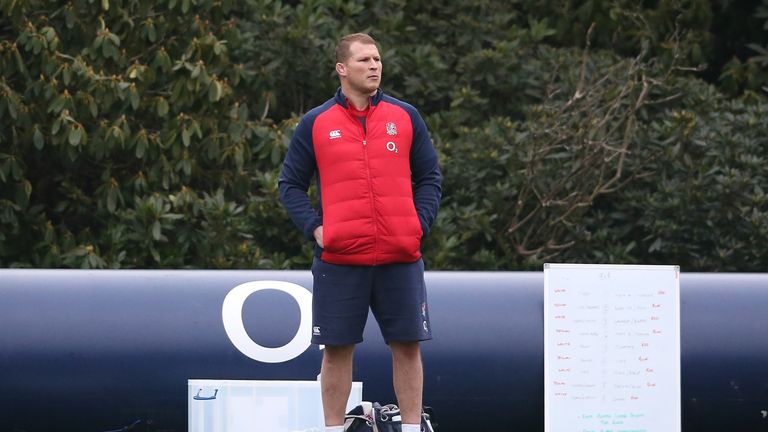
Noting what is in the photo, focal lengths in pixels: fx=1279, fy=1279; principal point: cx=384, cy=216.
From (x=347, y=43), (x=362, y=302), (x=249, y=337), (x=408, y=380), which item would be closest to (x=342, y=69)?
(x=347, y=43)

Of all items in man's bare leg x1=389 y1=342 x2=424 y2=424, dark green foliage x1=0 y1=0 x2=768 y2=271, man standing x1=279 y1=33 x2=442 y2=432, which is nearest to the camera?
man standing x1=279 y1=33 x2=442 y2=432

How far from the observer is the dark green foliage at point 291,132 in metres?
7.34

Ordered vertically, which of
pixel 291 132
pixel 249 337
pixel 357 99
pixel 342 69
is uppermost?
pixel 291 132

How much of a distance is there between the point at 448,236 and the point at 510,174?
61 cm

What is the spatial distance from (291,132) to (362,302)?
11.5ft

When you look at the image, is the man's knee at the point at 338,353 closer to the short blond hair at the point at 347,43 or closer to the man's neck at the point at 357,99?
the man's neck at the point at 357,99

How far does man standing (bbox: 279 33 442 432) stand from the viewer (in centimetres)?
416

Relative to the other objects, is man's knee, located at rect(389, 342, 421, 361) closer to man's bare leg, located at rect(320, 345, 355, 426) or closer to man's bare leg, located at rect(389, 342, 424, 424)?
man's bare leg, located at rect(389, 342, 424, 424)

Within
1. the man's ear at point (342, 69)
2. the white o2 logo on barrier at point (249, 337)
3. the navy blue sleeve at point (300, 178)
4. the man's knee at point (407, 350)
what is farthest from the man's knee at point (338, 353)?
the man's ear at point (342, 69)

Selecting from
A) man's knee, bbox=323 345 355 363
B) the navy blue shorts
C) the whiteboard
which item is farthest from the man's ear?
the whiteboard

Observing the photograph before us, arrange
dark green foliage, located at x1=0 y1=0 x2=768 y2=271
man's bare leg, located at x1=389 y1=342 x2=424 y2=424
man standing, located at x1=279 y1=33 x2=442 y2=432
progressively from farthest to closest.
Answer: dark green foliage, located at x1=0 y1=0 x2=768 y2=271, man's bare leg, located at x1=389 y1=342 x2=424 y2=424, man standing, located at x1=279 y1=33 x2=442 y2=432

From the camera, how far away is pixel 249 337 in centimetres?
497

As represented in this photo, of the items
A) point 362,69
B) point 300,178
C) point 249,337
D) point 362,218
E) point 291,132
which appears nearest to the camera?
point 362,218

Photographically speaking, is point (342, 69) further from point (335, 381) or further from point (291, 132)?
point (291, 132)
